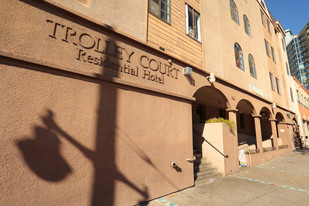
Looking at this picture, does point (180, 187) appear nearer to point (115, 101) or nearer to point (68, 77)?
point (115, 101)

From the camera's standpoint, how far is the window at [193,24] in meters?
7.43

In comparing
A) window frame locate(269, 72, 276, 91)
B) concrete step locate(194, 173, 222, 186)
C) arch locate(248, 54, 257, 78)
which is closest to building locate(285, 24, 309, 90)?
window frame locate(269, 72, 276, 91)

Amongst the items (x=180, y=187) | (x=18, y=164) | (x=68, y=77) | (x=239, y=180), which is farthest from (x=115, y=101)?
(x=239, y=180)

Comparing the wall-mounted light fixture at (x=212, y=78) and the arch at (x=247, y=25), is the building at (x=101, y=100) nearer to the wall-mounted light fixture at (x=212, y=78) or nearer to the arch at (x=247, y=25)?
the wall-mounted light fixture at (x=212, y=78)

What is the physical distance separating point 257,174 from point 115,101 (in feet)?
24.8

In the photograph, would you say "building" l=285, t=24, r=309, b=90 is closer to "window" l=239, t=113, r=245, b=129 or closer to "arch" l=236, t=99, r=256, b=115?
"window" l=239, t=113, r=245, b=129

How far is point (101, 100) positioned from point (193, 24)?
19.4 ft

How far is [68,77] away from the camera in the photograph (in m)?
3.69

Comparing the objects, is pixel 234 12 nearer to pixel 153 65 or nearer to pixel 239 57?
pixel 239 57

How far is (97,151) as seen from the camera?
3.81 m

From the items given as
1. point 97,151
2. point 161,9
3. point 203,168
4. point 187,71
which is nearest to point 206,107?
point 203,168

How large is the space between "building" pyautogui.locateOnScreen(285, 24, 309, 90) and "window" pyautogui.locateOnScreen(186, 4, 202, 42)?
82824mm

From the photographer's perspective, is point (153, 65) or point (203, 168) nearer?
point (153, 65)

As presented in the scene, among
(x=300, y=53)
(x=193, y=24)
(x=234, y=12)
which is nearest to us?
(x=193, y=24)
